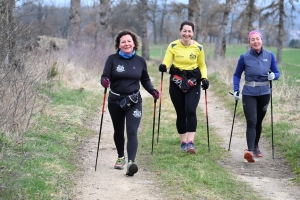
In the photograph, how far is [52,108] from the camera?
1077 cm

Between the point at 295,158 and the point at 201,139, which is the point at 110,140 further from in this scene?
the point at 295,158

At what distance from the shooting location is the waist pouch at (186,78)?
25.8ft

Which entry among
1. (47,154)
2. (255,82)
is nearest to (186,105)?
(255,82)

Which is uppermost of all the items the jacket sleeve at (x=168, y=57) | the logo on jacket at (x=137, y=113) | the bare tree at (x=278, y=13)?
the bare tree at (x=278, y=13)

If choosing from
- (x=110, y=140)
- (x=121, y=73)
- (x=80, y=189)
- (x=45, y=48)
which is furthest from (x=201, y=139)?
(x=45, y=48)

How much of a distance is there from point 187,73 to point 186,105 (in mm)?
531

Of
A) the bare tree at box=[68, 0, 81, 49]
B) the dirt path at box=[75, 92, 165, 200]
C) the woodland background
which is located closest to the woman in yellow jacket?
the dirt path at box=[75, 92, 165, 200]

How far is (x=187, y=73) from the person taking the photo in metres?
7.91

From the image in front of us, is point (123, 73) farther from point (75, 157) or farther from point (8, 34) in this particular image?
→ point (8, 34)

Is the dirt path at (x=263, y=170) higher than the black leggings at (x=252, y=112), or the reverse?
the black leggings at (x=252, y=112)

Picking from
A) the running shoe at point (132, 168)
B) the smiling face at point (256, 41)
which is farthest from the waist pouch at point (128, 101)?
the smiling face at point (256, 41)

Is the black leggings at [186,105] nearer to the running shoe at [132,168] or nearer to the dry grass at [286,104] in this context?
the running shoe at [132,168]

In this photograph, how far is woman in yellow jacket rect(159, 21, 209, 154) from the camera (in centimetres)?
791

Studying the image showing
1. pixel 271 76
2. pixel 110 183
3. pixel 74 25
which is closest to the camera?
pixel 110 183
